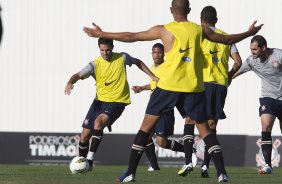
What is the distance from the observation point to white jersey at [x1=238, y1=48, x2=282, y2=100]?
49.4ft

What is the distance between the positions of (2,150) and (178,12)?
980 centimetres

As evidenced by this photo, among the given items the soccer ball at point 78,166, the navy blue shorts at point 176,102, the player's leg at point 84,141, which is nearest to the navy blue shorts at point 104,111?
the player's leg at point 84,141

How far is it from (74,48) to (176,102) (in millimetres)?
10364

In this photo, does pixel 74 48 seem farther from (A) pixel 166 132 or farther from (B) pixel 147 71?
(B) pixel 147 71

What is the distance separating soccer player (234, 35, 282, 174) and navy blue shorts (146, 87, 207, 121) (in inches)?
142

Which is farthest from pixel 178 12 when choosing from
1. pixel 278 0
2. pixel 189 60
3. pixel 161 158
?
pixel 278 0

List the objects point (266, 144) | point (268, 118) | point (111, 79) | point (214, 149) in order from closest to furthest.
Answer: point (214, 149), point (268, 118), point (266, 144), point (111, 79)

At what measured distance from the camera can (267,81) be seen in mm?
15336

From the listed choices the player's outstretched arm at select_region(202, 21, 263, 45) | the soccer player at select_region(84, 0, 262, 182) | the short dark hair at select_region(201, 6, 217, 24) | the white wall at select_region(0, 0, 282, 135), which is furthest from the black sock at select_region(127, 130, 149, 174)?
the white wall at select_region(0, 0, 282, 135)

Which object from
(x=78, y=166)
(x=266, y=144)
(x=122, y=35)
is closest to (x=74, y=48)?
(x=266, y=144)

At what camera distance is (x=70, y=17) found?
71.1 ft

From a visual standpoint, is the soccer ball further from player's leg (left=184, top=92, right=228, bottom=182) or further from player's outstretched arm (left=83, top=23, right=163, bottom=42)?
player's outstretched arm (left=83, top=23, right=163, bottom=42)

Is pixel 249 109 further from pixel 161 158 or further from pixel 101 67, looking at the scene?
pixel 101 67

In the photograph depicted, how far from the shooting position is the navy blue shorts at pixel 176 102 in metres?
11.4
